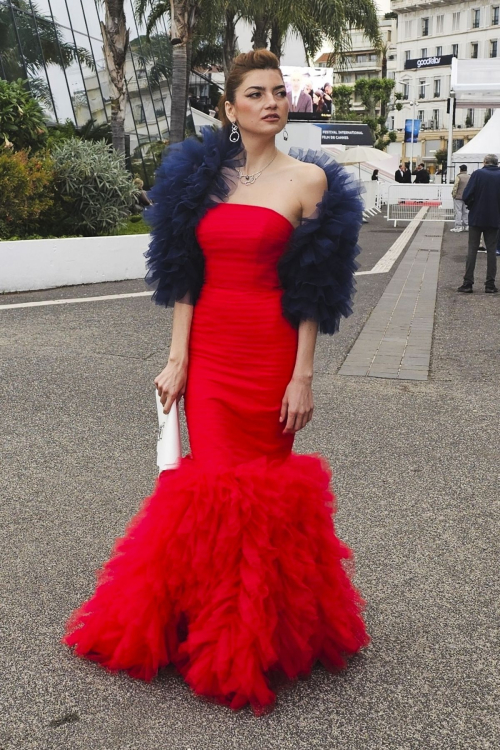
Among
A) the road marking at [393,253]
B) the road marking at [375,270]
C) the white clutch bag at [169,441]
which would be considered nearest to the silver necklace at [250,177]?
the white clutch bag at [169,441]

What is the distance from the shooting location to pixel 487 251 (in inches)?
526

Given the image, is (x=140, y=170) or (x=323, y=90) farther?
(x=323, y=90)

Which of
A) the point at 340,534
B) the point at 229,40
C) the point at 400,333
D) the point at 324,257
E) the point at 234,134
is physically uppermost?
the point at 234,134

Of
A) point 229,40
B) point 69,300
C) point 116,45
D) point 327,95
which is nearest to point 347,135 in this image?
point 229,40

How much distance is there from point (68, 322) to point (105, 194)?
606 cm

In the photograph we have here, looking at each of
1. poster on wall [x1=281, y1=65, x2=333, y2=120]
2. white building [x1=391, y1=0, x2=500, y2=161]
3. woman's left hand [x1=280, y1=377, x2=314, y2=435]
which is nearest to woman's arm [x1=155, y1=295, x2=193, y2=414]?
woman's left hand [x1=280, y1=377, x2=314, y2=435]

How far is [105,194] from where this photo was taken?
1562 centimetres

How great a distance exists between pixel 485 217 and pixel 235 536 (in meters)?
11.4

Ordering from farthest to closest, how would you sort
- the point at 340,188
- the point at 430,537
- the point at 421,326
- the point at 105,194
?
the point at 105,194
the point at 421,326
the point at 430,537
the point at 340,188

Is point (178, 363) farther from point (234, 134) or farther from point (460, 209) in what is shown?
point (460, 209)

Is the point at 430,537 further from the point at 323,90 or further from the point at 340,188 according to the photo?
the point at 323,90

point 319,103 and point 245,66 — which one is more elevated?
point 245,66

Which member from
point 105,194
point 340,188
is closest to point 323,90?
point 105,194

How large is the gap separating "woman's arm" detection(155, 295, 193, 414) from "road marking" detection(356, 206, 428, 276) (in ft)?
39.3
